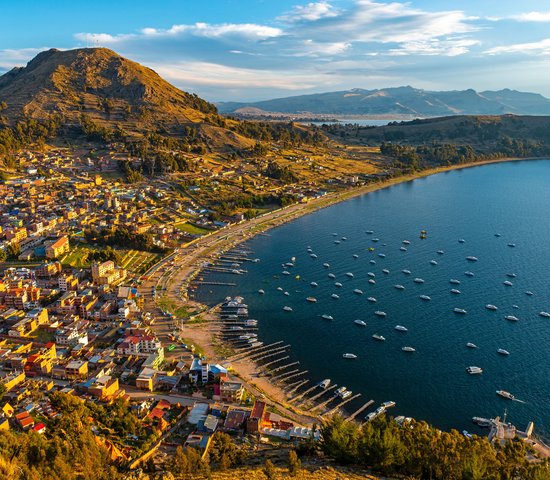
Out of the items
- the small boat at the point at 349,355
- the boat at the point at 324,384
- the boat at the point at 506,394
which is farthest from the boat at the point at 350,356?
the boat at the point at 506,394

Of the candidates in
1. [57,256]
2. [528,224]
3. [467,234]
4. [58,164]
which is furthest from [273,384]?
[58,164]

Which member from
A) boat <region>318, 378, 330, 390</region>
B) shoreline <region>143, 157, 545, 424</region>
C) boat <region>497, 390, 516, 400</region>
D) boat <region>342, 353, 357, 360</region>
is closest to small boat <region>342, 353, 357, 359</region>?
boat <region>342, 353, 357, 360</region>

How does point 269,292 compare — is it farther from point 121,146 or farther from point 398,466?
point 121,146

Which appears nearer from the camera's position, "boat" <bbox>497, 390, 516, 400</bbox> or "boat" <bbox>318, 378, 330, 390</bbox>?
"boat" <bbox>497, 390, 516, 400</bbox>

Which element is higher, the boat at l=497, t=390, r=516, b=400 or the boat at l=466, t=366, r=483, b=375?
the boat at l=466, t=366, r=483, b=375

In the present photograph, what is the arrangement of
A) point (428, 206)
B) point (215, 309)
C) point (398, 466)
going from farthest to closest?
point (428, 206)
point (215, 309)
point (398, 466)

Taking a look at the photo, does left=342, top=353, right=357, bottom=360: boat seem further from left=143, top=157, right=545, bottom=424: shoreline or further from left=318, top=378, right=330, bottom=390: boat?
left=143, top=157, right=545, bottom=424: shoreline

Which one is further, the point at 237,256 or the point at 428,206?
the point at 428,206

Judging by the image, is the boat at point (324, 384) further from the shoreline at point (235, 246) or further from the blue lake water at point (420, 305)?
the shoreline at point (235, 246)
